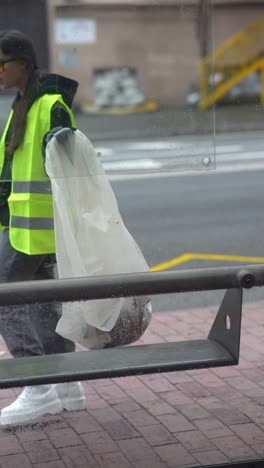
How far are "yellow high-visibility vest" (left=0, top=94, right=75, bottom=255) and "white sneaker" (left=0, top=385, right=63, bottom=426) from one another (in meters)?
0.72

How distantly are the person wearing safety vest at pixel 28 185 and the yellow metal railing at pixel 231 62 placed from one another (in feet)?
1.76

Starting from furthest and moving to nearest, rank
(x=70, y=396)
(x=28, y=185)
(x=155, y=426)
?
(x=70, y=396), (x=155, y=426), (x=28, y=185)

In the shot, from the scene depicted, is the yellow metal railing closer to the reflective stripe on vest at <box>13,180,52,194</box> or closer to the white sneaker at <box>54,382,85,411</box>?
the reflective stripe on vest at <box>13,180,52,194</box>

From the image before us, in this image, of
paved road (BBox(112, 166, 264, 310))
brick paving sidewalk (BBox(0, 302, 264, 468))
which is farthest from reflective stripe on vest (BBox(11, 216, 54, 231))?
paved road (BBox(112, 166, 264, 310))

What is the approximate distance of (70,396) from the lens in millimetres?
4250

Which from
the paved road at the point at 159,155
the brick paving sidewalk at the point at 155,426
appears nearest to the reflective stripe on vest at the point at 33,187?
the paved road at the point at 159,155

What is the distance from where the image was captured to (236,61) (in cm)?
396

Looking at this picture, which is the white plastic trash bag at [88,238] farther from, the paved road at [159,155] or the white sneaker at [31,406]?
the white sneaker at [31,406]

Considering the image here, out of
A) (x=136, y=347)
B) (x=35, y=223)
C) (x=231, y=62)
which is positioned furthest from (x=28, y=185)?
(x=231, y=62)

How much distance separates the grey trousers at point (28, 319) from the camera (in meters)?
3.88

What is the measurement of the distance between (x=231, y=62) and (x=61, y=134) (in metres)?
0.83

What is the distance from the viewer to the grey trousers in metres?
3.88

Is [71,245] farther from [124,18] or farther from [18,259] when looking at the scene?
[124,18]

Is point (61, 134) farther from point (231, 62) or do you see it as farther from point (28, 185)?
point (231, 62)
